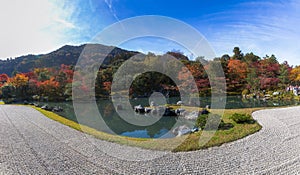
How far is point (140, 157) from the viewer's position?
401cm

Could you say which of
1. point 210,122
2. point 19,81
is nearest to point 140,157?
point 210,122

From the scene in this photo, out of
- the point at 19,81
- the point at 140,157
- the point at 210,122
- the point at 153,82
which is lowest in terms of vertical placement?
the point at 140,157

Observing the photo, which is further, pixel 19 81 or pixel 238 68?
pixel 19 81

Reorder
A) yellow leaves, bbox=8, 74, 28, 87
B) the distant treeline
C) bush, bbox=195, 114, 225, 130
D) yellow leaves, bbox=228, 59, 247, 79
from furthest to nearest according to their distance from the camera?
yellow leaves, bbox=8, 74, 28, 87, yellow leaves, bbox=228, 59, 247, 79, the distant treeline, bush, bbox=195, 114, 225, 130

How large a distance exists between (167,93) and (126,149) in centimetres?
1229

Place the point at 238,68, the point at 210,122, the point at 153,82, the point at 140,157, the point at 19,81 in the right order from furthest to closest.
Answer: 1. the point at 19,81
2. the point at 238,68
3. the point at 153,82
4. the point at 210,122
5. the point at 140,157

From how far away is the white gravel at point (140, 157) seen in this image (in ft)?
11.3

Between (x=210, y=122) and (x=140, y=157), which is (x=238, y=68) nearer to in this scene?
(x=210, y=122)

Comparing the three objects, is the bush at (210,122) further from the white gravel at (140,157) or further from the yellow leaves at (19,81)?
the yellow leaves at (19,81)

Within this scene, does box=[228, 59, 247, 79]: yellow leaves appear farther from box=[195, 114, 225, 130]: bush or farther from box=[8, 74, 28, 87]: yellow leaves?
box=[8, 74, 28, 87]: yellow leaves

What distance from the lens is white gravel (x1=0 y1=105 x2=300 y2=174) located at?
3.45 m

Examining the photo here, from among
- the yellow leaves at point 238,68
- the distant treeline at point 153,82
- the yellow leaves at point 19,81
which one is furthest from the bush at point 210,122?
the yellow leaves at point 19,81

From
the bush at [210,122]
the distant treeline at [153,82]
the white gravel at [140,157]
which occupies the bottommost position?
the white gravel at [140,157]

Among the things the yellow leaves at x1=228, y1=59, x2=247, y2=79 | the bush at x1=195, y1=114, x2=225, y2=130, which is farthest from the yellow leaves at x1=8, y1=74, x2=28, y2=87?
the yellow leaves at x1=228, y1=59, x2=247, y2=79
